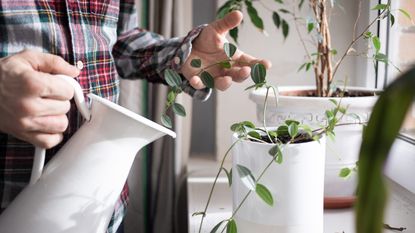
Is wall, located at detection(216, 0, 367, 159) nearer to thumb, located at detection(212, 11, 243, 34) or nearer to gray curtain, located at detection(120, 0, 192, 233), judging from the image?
gray curtain, located at detection(120, 0, 192, 233)

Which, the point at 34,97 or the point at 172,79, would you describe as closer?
the point at 34,97

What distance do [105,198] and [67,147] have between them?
0.07m

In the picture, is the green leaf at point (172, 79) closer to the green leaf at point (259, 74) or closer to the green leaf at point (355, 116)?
the green leaf at point (259, 74)

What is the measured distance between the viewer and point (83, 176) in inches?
17.7

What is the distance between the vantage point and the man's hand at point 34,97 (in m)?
0.42

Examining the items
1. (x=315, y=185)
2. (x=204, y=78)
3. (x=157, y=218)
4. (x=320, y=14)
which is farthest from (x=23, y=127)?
(x=157, y=218)

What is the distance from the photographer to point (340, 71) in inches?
42.4

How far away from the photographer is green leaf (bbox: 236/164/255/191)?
47 centimetres

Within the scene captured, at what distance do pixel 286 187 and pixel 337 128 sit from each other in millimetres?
213

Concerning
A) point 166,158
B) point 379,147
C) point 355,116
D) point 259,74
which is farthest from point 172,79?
point 166,158

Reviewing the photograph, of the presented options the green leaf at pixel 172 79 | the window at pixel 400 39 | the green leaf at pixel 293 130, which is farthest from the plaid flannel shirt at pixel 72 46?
the window at pixel 400 39

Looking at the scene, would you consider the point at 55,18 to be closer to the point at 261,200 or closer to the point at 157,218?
the point at 261,200

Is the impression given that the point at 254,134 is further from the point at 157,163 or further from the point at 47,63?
the point at 157,163

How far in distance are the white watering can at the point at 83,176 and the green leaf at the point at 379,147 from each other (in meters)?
0.31
